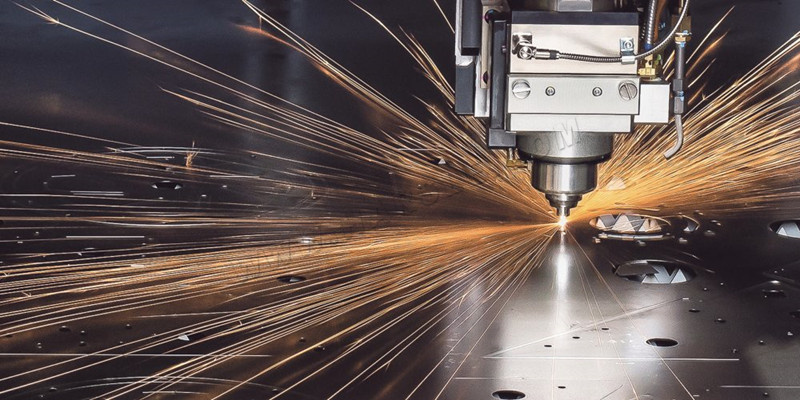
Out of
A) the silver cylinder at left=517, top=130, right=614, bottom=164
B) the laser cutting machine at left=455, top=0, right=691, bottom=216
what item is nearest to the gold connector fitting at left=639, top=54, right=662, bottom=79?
the laser cutting machine at left=455, top=0, right=691, bottom=216

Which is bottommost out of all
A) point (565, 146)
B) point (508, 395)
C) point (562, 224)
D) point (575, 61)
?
point (508, 395)

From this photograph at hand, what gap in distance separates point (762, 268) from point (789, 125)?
30.5 inches

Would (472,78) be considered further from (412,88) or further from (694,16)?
(694,16)

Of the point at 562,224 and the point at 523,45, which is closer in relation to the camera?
the point at 523,45

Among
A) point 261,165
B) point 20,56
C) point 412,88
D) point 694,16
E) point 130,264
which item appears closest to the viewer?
point 130,264

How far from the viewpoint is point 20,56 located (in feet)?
9.87

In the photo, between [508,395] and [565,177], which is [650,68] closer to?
[565,177]

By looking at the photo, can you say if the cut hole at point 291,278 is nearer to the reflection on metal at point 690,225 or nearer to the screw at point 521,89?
the screw at point 521,89

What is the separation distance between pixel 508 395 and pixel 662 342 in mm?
288

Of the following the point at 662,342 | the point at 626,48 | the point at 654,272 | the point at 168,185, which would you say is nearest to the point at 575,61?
the point at 626,48

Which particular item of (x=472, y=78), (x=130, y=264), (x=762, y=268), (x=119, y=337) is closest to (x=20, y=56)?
(x=130, y=264)

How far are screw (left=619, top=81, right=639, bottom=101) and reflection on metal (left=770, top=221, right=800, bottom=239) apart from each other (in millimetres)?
731

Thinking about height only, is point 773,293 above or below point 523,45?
below

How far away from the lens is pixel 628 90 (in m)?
1.52
